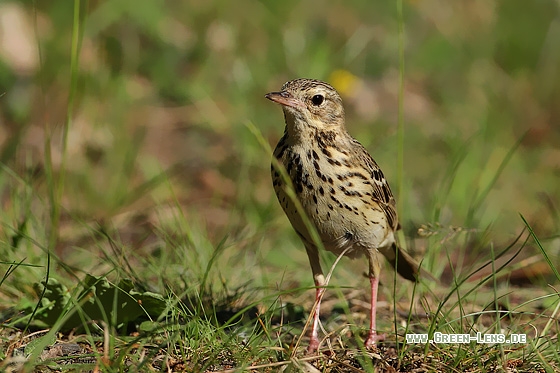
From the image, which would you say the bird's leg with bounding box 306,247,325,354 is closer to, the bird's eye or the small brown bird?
the small brown bird

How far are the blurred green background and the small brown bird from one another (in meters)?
1.09

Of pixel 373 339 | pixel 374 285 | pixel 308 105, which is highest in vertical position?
pixel 308 105

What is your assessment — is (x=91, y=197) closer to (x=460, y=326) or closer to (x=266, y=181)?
(x=266, y=181)

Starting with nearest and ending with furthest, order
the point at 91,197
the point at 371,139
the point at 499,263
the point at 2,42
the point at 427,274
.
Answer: the point at 427,274 → the point at 499,263 → the point at 91,197 → the point at 371,139 → the point at 2,42

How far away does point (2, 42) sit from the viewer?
976cm

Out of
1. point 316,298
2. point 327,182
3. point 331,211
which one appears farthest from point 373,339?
point 327,182

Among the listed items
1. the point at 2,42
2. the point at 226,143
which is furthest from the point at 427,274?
the point at 2,42

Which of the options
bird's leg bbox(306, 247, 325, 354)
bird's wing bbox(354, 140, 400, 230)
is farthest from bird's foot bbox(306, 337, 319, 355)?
bird's wing bbox(354, 140, 400, 230)

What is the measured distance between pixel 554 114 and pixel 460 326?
281 inches

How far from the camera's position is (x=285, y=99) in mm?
4848

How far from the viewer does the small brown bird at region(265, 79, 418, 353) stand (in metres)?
4.70

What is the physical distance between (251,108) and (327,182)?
4.69 meters

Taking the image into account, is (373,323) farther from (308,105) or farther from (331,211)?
(308,105)

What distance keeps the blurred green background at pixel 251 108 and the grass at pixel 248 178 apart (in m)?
0.03
